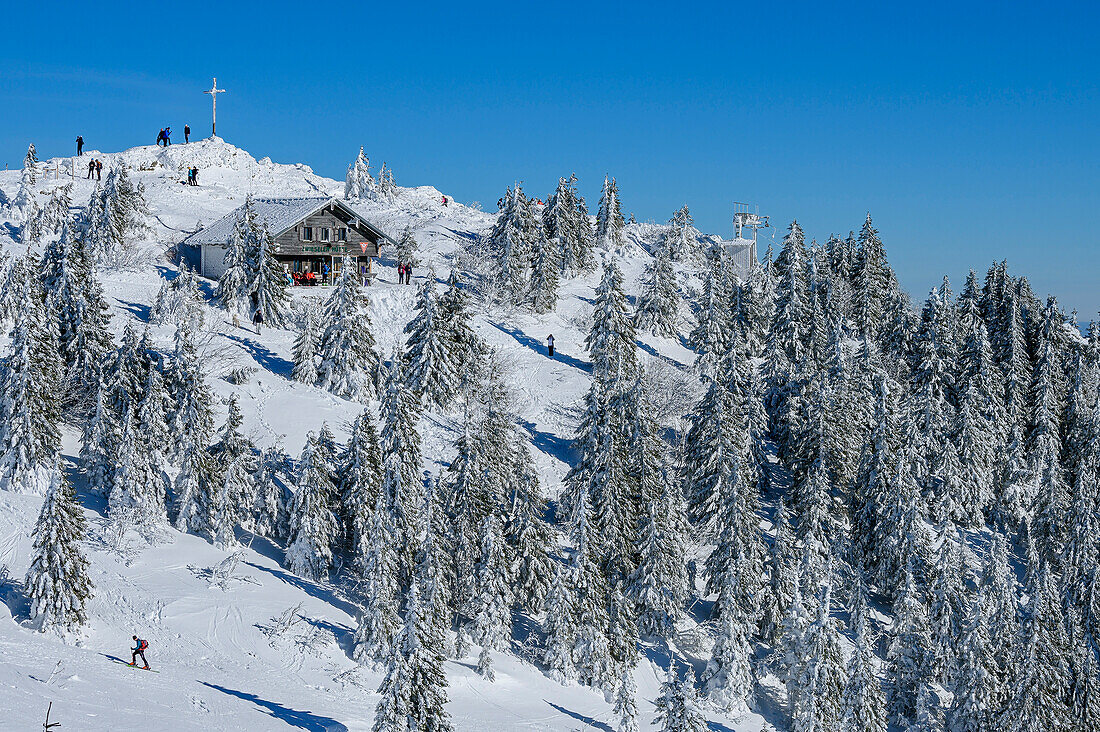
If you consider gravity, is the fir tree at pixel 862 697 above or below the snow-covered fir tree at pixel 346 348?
below

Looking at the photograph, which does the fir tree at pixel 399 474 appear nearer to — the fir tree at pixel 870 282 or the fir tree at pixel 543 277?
the fir tree at pixel 543 277

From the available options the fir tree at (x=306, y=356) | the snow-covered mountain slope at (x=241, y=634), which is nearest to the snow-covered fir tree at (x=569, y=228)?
the snow-covered mountain slope at (x=241, y=634)

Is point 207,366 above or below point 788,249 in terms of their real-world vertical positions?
below

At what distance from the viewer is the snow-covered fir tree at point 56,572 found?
3123 cm

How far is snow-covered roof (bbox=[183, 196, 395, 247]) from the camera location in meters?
70.5

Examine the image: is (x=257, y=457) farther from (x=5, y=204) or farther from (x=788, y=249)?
(x=5, y=204)

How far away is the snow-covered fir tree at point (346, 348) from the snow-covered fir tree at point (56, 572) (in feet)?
77.1

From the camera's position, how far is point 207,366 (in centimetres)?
5388

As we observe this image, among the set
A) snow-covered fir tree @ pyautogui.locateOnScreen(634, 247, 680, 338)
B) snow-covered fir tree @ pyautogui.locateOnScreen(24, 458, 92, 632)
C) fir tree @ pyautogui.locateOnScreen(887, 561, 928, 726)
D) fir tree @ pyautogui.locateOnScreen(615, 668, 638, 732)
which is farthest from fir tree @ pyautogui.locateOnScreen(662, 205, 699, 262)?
snow-covered fir tree @ pyautogui.locateOnScreen(24, 458, 92, 632)

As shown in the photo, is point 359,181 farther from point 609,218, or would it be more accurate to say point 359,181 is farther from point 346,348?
point 346,348

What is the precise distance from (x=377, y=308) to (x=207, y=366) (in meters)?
16.4

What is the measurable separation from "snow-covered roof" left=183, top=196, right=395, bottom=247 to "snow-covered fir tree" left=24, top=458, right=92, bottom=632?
39382mm

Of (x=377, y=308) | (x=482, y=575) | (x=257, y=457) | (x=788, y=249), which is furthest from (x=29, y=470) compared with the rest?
(x=788, y=249)

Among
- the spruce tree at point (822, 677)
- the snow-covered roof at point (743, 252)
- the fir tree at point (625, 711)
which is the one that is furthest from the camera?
the snow-covered roof at point (743, 252)
